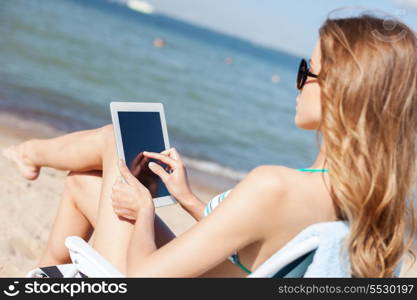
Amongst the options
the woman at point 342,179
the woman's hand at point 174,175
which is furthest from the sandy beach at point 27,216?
the woman's hand at point 174,175

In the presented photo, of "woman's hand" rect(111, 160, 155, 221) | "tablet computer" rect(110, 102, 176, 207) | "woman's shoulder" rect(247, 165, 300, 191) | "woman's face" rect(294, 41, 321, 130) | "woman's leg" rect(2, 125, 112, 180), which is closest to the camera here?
"woman's shoulder" rect(247, 165, 300, 191)

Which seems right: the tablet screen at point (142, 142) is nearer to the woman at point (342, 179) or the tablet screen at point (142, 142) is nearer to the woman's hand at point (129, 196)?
the woman's hand at point (129, 196)

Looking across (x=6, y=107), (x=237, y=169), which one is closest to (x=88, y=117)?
(x=6, y=107)

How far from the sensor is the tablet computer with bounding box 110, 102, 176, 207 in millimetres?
2219

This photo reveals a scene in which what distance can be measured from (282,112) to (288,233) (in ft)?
48.9

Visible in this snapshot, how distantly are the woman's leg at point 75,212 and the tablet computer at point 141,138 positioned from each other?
1.32 ft

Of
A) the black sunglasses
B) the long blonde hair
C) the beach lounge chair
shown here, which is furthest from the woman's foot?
the long blonde hair

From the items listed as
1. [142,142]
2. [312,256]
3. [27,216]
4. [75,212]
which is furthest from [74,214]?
[27,216]

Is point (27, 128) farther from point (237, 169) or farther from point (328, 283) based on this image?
point (328, 283)

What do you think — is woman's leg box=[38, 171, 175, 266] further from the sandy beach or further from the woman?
the sandy beach

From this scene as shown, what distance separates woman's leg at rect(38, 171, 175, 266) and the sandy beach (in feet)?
2.68

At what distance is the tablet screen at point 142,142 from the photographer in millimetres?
2232

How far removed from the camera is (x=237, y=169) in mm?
8609

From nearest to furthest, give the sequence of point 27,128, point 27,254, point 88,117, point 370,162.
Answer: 1. point 370,162
2. point 27,254
3. point 27,128
4. point 88,117
